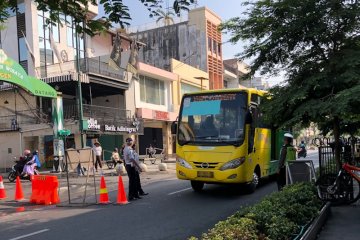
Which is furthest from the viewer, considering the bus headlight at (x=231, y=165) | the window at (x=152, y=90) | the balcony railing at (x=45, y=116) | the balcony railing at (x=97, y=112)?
the window at (x=152, y=90)

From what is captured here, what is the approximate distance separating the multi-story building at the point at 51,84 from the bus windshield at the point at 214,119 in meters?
16.1

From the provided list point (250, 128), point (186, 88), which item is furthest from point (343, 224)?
point (186, 88)

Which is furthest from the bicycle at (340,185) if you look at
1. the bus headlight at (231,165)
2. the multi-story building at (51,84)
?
the multi-story building at (51,84)

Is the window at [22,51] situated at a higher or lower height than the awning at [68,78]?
higher

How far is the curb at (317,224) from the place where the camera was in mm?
6554

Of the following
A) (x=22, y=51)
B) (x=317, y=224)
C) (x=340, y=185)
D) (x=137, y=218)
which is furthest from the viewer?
(x=22, y=51)

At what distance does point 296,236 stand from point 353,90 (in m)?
2.87

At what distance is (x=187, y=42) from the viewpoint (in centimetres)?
5081

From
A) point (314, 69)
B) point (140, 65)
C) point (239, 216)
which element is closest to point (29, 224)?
point (239, 216)

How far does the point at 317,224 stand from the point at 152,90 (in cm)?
3217

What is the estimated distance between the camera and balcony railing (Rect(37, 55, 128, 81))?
99.7 feet

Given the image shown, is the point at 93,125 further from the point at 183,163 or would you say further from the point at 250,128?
the point at 250,128

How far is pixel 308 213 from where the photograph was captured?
772cm

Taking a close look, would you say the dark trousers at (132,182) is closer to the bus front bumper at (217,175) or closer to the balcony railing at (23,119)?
the bus front bumper at (217,175)
